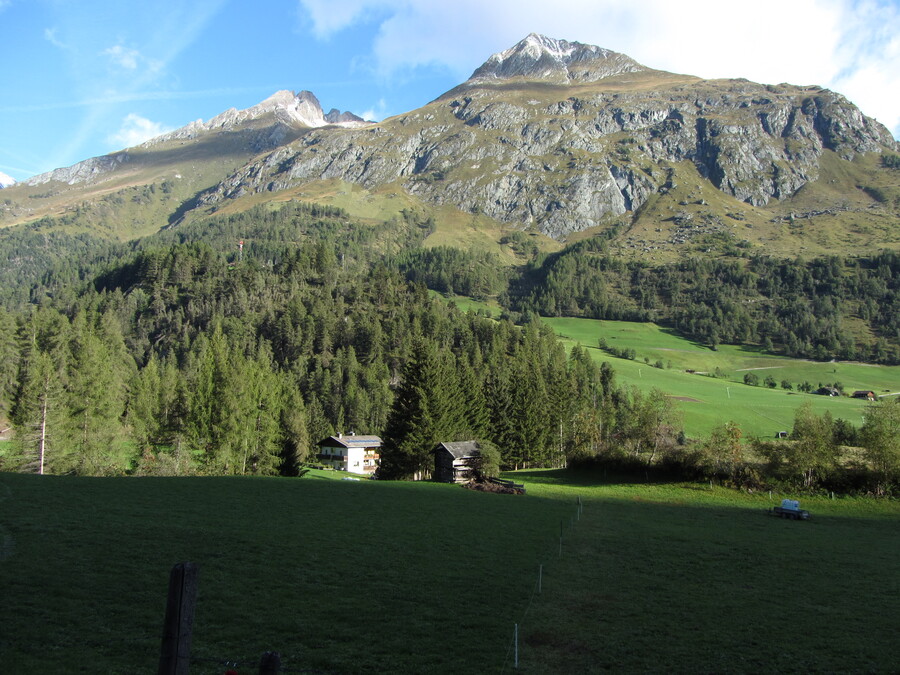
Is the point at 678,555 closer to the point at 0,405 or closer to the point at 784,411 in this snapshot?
the point at 0,405

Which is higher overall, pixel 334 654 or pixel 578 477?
pixel 334 654

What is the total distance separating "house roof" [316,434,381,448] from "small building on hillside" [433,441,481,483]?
42.2 m

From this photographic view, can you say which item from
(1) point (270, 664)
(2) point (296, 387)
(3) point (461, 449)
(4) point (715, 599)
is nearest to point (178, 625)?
(1) point (270, 664)

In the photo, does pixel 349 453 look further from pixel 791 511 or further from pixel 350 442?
pixel 791 511

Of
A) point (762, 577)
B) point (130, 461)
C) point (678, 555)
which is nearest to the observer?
point (762, 577)

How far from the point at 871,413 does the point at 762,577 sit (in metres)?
50.6

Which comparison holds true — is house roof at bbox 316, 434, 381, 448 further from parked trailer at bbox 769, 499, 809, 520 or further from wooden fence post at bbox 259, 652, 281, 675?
wooden fence post at bbox 259, 652, 281, 675

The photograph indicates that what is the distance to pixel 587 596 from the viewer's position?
71.3 ft

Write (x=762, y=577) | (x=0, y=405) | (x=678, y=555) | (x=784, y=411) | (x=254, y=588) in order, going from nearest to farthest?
1. (x=254, y=588)
2. (x=762, y=577)
3. (x=678, y=555)
4. (x=0, y=405)
5. (x=784, y=411)

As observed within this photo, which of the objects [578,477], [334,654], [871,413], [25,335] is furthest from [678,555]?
[25,335]

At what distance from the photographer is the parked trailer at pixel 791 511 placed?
46844 millimetres

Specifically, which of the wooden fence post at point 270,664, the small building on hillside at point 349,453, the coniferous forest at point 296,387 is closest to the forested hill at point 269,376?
the coniferous forest at point 296,387

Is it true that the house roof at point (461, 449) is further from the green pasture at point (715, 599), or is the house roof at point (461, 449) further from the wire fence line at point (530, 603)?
the wire fence line at point (530, 603)

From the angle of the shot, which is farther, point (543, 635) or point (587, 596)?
point (587, 596)
